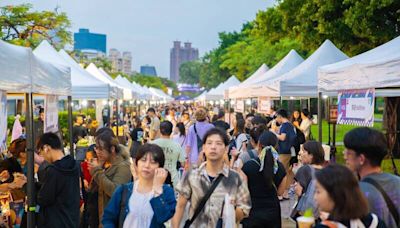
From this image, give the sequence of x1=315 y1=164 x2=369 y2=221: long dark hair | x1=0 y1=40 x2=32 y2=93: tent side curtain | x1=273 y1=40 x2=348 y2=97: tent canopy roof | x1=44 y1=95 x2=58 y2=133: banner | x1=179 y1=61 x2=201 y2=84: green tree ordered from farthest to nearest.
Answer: x1=179 y1=61 x2=201 y2=84: green tree, x1=273 y1=40 x2=348 y2=97: tent canopy roof, x1=44 y1=95 x2=58 y2=133: banner, x1=0 y1=40 x2=32 y2=93: tent side curtain, x1=315 y1=164 x2=369 y2=221: long dark hair

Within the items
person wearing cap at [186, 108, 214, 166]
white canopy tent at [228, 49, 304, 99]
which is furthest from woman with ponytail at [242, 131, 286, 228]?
white canopy tent at [228, 49, 304, 99]

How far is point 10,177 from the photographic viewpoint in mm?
5695

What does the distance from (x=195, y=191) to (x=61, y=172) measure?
142cm

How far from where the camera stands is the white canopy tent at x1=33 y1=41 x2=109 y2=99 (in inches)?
445

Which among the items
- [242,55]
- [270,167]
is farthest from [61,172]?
[242,55]

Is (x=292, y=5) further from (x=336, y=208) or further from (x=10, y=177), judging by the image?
(x=336, y=208)

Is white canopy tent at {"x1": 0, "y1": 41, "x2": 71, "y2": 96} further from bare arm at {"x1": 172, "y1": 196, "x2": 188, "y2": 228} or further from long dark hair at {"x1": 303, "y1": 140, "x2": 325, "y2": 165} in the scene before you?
long dark hair at {"x1": 303, "y1": 140, "x2": 325, "y2": 165}

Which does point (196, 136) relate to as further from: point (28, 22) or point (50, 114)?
point (28, 22)

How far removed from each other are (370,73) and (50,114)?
440 centimetres

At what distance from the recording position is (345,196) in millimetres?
2494

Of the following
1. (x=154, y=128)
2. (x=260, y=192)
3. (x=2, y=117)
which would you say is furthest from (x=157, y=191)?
(x=154, y=128)

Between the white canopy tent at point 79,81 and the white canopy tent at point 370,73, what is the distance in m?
5.67

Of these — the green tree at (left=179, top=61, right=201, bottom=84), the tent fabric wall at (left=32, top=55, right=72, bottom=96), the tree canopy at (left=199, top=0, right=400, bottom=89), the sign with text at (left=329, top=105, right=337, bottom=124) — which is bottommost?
the sign with text at (left=329, top=105, right=337, bottom=124)

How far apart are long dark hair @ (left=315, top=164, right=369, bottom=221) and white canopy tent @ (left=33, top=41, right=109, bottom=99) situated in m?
9.18
